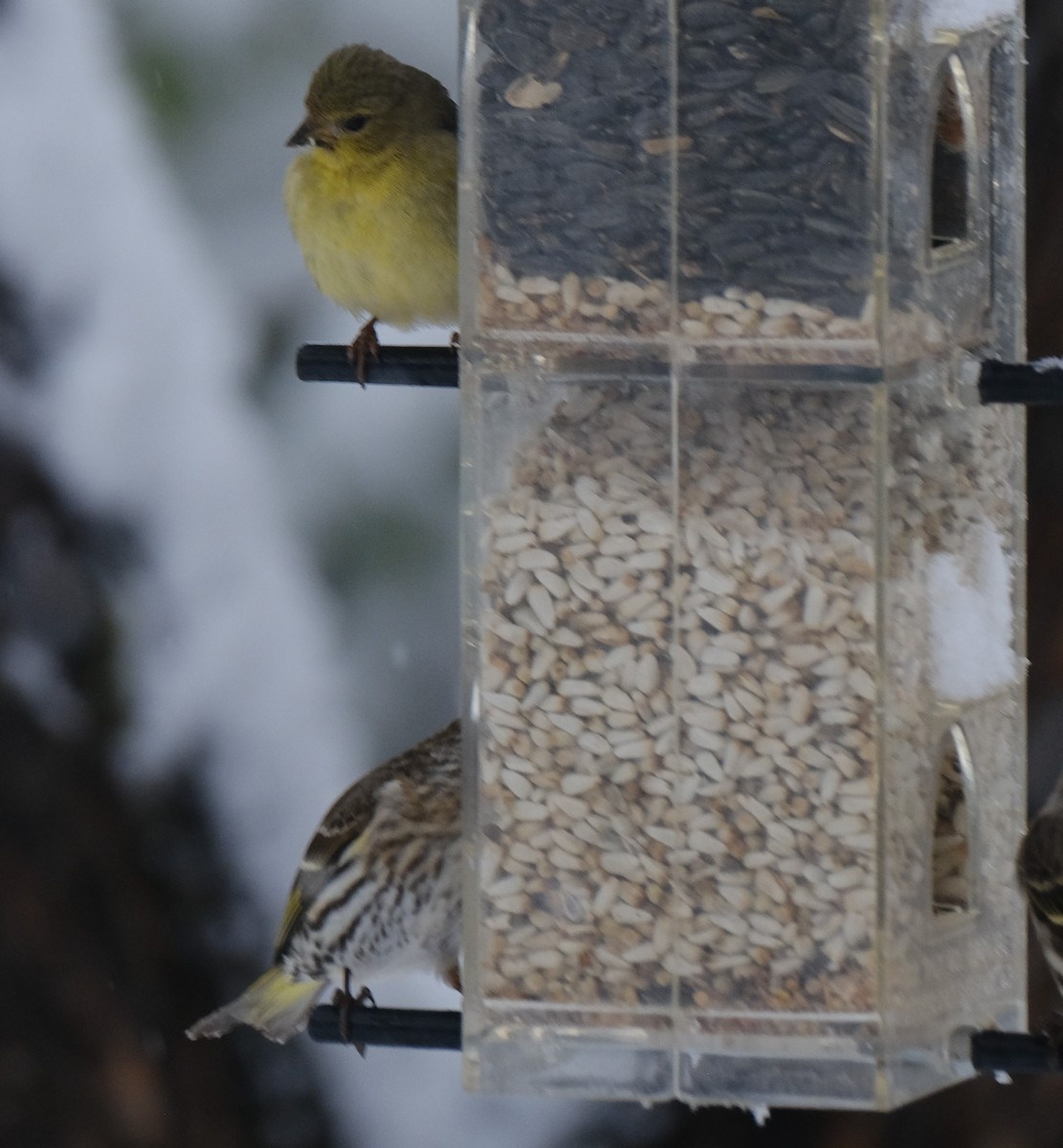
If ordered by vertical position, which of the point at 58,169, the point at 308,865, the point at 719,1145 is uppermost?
the point at 58,169

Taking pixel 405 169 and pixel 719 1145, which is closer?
pixel 405 169

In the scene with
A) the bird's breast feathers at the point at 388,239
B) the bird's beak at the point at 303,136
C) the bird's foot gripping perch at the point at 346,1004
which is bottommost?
the bird's foot gripping perch at the point at 346,1004

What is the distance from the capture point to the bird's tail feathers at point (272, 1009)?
143 inches

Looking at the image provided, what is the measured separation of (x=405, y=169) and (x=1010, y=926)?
4.98ft

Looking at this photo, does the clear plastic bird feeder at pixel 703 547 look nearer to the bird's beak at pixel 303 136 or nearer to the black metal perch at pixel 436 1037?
the black metal perch at pixel 436 1037

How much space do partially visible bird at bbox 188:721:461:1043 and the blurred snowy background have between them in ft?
1.67

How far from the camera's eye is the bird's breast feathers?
10.7 ft

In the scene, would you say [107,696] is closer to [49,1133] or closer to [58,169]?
[49,1133]

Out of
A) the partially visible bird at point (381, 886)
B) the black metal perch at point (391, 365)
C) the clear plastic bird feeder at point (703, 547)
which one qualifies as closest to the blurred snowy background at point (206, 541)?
the partially visible bird at point (381, 886)

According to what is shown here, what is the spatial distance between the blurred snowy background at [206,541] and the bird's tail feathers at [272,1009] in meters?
0.41

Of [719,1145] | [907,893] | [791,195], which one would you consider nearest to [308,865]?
[719,1145]

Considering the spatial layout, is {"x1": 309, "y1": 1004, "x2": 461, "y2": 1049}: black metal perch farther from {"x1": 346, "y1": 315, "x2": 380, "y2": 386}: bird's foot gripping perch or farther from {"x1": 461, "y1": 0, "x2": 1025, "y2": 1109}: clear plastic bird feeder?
{"x1": 346, "y1": 315, "x2": 380, "y2": 386}: bird's foot gripping perch

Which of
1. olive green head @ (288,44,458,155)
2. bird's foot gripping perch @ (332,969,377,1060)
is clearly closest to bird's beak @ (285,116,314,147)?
olive green head @ (288,44,458,155)

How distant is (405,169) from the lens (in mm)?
3289
